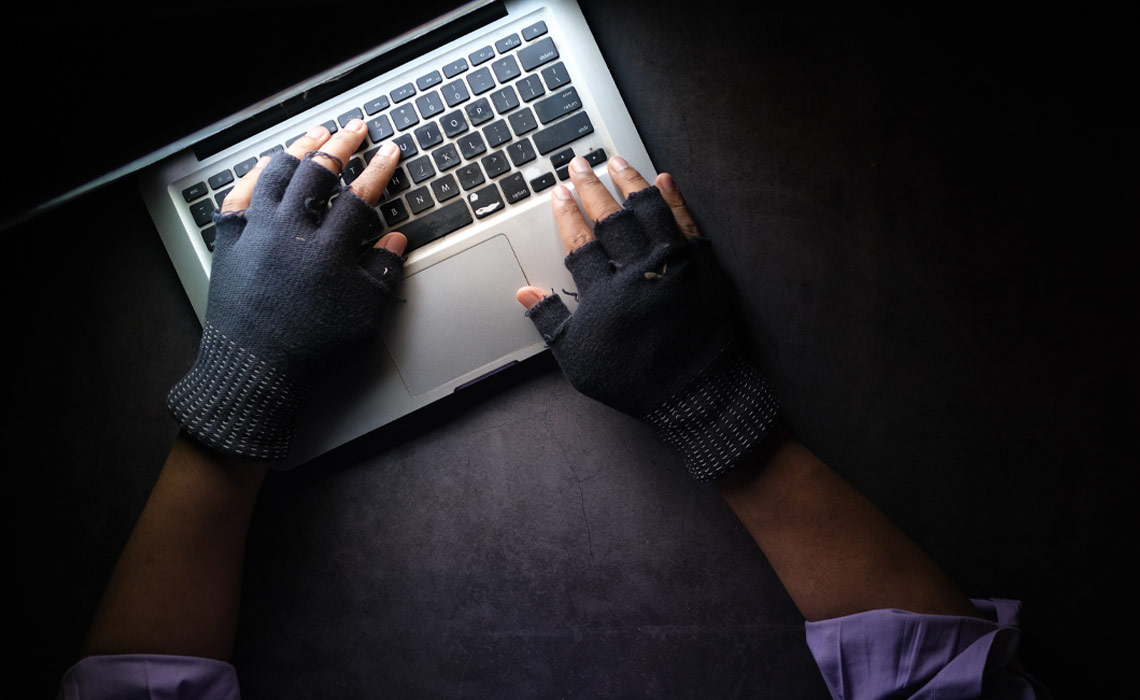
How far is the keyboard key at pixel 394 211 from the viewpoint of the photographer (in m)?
0.72

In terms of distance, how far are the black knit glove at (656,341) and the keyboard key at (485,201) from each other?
10 cm

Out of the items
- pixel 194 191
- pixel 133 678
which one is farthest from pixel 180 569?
pixel 194 191

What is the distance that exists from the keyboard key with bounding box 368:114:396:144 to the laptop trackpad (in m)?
0.16

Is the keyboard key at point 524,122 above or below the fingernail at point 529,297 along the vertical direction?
above

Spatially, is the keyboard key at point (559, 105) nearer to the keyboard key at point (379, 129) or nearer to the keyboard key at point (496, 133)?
the keyboard key at point (496, 133)

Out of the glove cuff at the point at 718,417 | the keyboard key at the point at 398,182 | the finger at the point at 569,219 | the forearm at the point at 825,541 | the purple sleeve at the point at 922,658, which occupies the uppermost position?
the keyboard key at the point at 398,182

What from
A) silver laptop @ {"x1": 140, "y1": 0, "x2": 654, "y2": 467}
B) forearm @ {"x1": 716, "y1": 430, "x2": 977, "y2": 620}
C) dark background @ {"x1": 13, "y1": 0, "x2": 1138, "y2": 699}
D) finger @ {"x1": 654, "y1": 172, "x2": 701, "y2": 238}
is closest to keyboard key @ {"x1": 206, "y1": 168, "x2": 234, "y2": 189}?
silver laptop @ {"x1": 140, "y1": 0, "x2": 654, "y2": 467}

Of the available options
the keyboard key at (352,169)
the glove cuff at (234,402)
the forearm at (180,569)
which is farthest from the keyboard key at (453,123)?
the forearm at (180,569)

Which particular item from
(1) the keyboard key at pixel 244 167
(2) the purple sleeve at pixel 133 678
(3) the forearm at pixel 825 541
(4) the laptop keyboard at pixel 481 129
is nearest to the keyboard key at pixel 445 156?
(4) the laptop keyboard at pixel 481 129

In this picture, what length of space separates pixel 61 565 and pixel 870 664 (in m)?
1.00

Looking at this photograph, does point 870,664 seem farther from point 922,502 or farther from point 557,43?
point 557,43

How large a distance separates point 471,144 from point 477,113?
4 cm

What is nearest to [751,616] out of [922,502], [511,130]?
[922,502]

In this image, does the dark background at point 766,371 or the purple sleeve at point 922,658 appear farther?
the dark background at point 766,371
